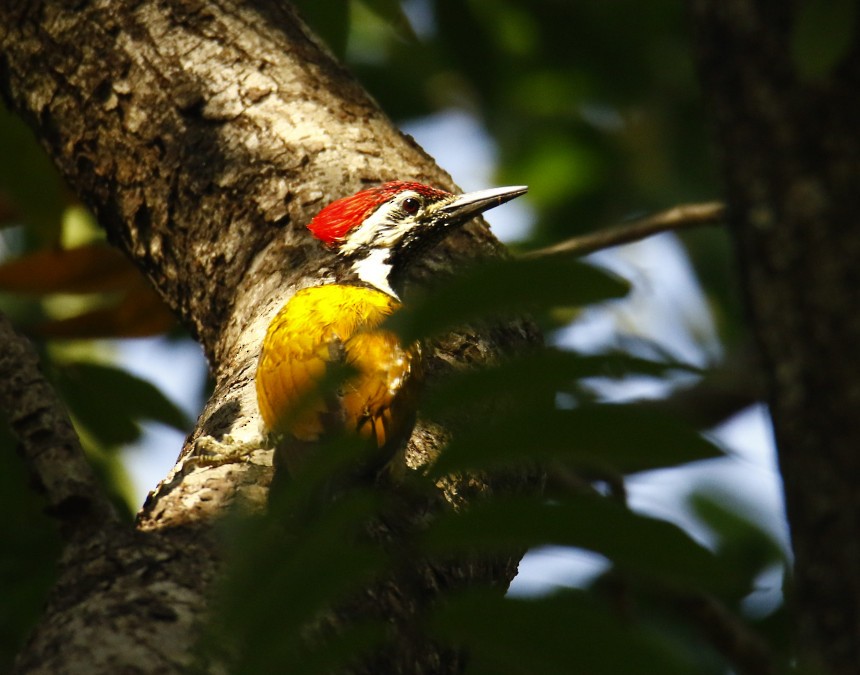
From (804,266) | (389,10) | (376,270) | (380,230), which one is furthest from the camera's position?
(376,270)

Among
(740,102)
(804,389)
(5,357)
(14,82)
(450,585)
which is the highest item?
(14,82)

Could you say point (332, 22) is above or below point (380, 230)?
above

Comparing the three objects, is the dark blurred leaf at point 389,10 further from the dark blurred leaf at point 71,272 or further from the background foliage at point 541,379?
the dark blurred leaf at point 71,272

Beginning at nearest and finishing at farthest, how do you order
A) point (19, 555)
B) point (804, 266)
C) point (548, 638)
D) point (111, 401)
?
1. point (548, 638)
2. point (804, 266)
3. point (19, 555)
4. point (111, 401)

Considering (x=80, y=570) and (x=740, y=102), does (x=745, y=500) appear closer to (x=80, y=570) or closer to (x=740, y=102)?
(x=740, y=102)

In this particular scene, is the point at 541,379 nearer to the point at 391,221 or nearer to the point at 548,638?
the point at 548,638

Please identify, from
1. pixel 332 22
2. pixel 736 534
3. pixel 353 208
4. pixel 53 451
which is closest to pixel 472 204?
pixel 353 208

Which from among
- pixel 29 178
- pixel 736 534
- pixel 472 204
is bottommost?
pixel 736 534

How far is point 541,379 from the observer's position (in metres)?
1.55

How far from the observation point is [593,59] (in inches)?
215

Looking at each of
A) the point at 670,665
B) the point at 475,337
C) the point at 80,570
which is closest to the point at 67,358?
the point at 475,337

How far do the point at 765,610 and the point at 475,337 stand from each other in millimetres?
1970

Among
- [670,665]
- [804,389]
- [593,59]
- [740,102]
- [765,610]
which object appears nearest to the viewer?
[670,665]

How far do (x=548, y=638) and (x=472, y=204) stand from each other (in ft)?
9.30
